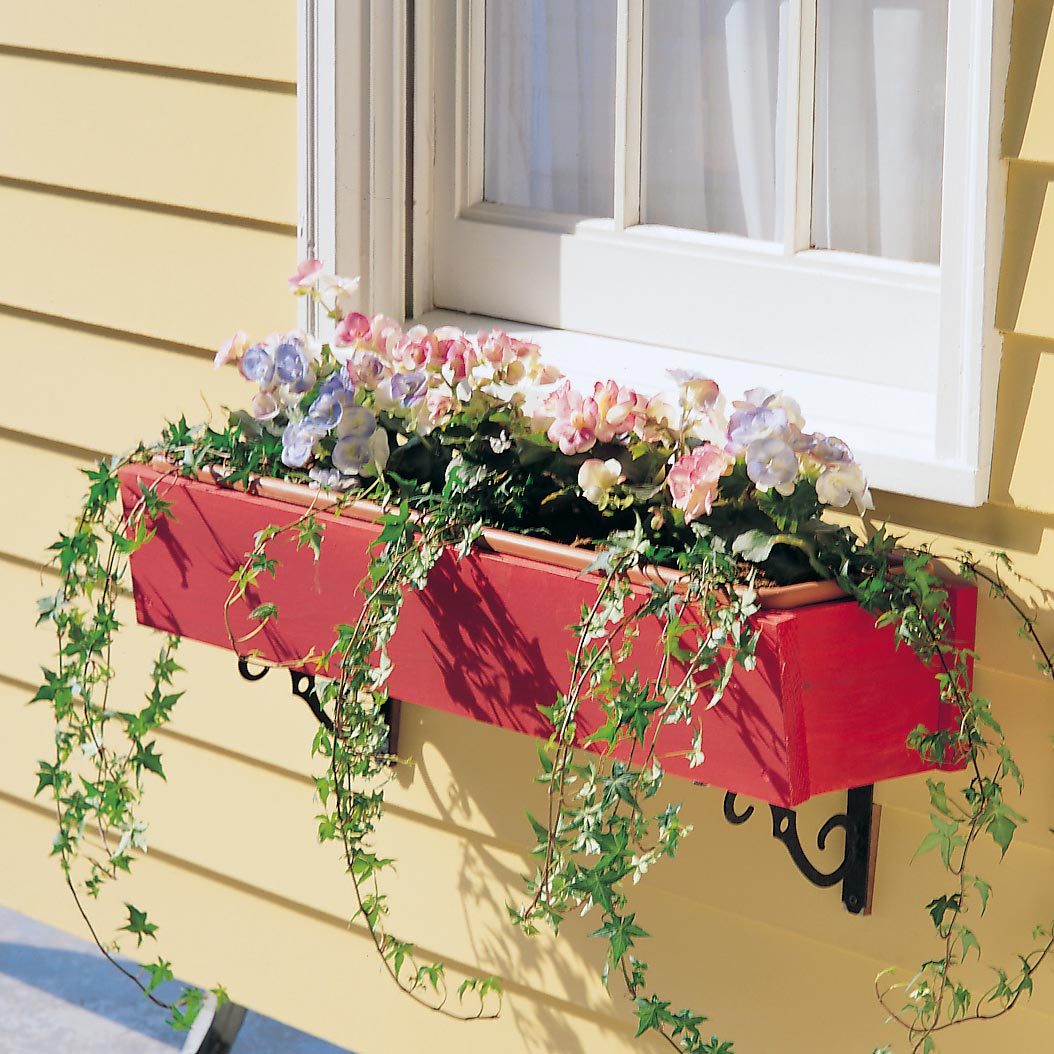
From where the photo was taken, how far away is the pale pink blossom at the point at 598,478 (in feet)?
5.02

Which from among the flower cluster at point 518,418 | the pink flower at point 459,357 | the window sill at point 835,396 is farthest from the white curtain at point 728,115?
the pink flower at point 459,357

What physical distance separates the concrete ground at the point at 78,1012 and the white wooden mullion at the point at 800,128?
70.9 inches

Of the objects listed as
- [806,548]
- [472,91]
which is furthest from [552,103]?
[806,548]

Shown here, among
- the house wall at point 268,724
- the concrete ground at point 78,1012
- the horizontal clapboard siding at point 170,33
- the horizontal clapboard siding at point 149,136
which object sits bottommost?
the concrete ground at point 78,1012

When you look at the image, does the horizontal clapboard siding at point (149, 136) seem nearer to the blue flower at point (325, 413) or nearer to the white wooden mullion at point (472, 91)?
the white wooden mullion at point (472, 91)

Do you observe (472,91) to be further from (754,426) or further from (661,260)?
(754,426)

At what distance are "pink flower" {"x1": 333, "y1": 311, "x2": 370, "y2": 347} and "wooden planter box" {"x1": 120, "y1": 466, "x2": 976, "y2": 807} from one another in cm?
18

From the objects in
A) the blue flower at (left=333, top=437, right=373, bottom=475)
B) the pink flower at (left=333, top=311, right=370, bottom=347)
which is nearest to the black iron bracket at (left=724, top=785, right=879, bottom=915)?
the blue flower at (left=333, top=437, right=373, bottom=475)

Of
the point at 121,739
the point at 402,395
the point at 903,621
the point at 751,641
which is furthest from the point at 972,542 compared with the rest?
the point at 121,739

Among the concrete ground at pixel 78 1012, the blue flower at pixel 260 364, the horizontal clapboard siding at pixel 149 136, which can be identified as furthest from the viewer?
the concrete ground at pixel 78 1012

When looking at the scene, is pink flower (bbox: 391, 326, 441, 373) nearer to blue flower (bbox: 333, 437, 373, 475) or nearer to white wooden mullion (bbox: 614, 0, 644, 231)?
blue flower (bbox: 333, 437, 373, 475)

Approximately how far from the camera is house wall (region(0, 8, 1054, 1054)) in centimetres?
164

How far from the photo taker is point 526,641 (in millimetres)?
1604

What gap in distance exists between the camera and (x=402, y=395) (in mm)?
1682
